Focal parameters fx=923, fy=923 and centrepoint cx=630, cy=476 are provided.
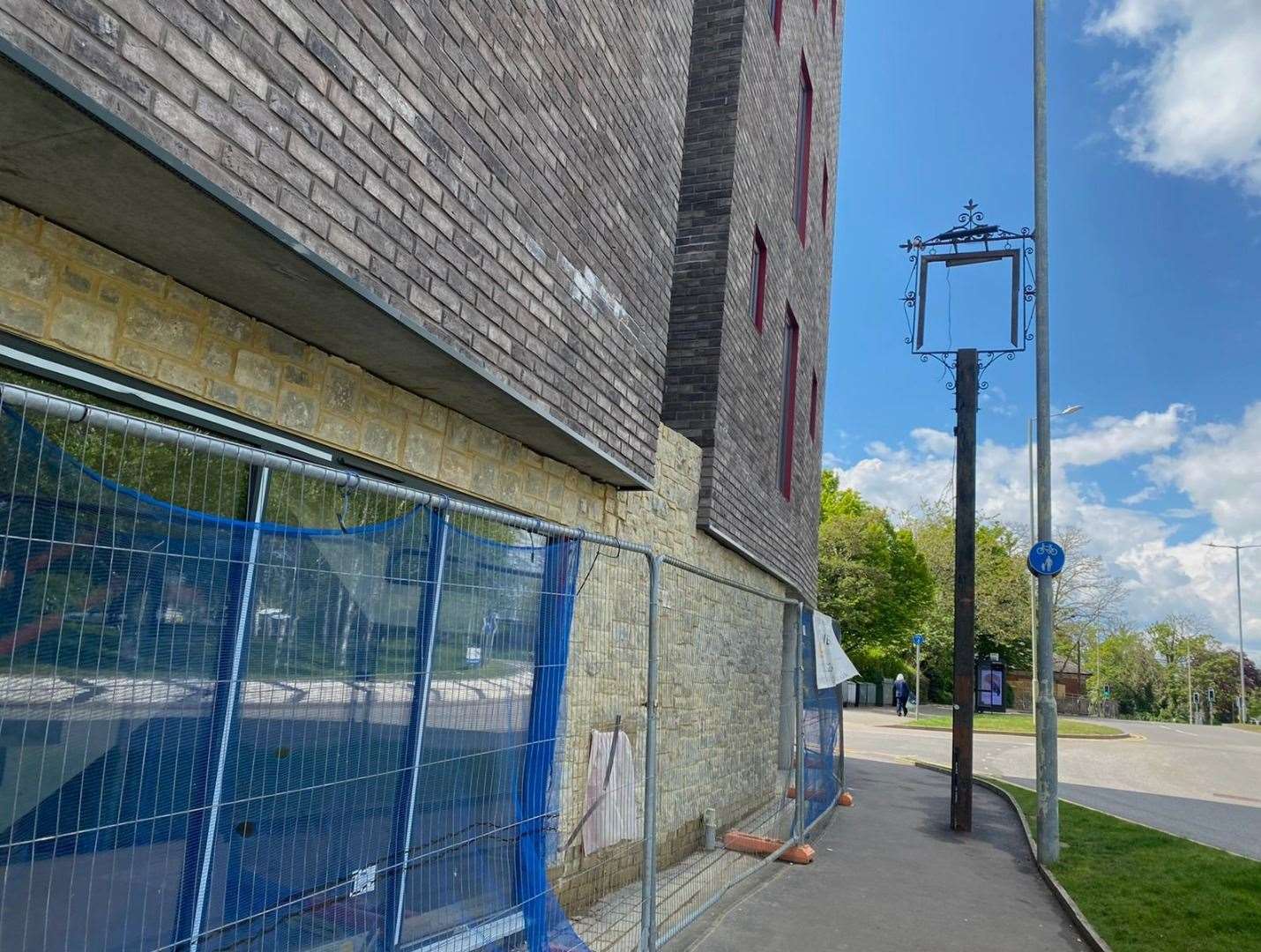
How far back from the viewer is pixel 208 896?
2.50m

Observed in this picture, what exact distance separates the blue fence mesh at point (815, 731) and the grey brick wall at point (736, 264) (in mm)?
1551

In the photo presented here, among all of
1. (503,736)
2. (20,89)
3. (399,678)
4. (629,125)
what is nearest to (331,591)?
(399,678)

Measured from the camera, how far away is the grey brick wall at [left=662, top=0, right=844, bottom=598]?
391 inches

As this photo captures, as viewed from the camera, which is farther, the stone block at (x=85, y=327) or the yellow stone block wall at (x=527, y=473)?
the yellow stone block wall at (x=527, y=473)

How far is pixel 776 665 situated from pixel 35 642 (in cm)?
1207

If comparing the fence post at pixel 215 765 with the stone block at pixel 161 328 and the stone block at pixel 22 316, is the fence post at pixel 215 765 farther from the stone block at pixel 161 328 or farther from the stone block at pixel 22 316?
the stone block at pixel 161 328

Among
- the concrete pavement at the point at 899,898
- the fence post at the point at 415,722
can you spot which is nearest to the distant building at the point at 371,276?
the fence post at the point at 415,722

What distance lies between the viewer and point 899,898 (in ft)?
26.1

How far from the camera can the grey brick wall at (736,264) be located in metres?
9.92

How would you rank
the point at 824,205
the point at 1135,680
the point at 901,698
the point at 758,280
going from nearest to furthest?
the point at 758,280, the point at 824,205, the point at 901,698, the point at 1135,680

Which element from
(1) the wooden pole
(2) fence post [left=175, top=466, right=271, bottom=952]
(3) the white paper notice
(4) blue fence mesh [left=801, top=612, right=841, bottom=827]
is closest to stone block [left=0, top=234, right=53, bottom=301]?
(2) fence post [left=175, top=466, right=271, bottom=952]

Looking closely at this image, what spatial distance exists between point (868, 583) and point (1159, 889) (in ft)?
106

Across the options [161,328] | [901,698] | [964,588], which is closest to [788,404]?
[964,588]

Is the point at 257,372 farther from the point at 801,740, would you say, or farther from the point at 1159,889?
the point at 1159,889
